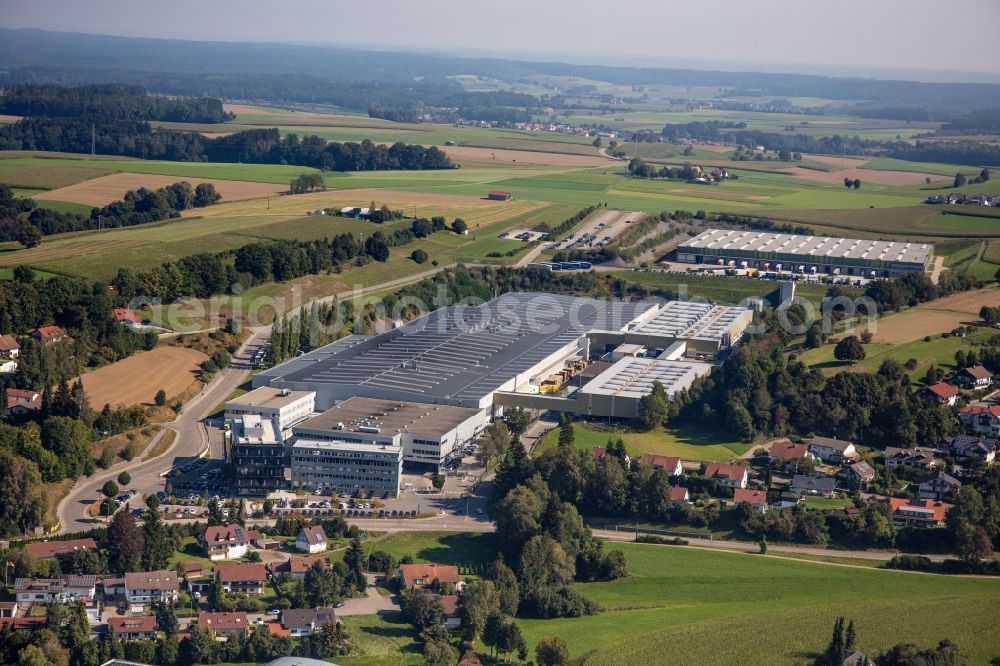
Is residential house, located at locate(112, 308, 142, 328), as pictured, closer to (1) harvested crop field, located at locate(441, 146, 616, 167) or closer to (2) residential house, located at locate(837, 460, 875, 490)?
(2) residential house, located at locate(837, 460, 875, 490)

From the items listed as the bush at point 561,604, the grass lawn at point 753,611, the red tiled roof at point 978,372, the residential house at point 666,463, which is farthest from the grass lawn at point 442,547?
the red tiled roof at point 978,372

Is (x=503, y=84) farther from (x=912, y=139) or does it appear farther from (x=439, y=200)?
(x=439, y=200)

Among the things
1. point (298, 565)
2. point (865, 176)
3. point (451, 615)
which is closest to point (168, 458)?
point (298, 565)

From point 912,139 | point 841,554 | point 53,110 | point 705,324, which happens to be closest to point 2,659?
point 841,554

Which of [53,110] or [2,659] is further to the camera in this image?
[53,110]

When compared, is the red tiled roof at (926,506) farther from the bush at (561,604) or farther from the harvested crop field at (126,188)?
the harvested crop field at (126,188)
